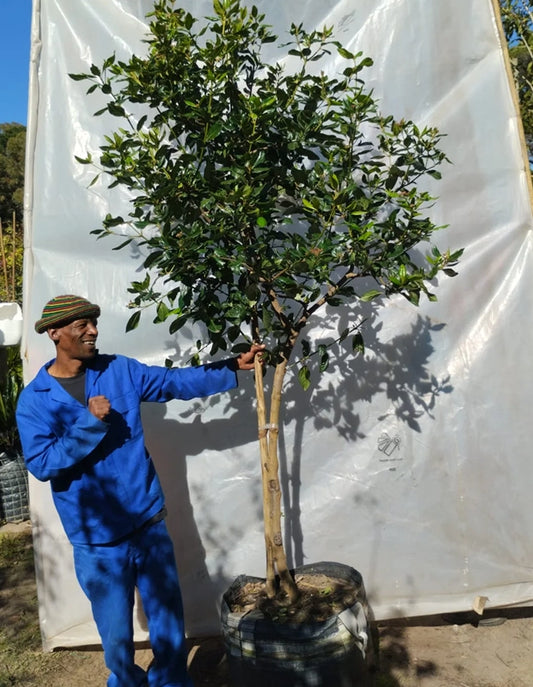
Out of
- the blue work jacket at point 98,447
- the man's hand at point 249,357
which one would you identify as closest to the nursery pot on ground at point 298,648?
the blue work jacket at point 98,447

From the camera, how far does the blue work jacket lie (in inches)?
93.8

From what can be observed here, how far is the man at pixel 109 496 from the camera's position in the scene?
8.23ft

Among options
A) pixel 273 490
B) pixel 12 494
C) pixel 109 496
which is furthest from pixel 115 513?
pixel 12 494

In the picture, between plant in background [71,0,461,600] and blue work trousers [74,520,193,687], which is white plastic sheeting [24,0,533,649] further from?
plant in background [71,0,461,600]

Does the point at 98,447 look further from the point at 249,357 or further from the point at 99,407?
the point at 249,357

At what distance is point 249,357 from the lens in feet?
8.73

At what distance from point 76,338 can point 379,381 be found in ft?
4.87

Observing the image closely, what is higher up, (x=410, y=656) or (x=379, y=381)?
(x=379, y=381)

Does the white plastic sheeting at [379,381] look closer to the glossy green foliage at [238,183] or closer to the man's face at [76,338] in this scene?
the man's face at [76,338]

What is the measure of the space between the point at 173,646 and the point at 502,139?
2686 mm

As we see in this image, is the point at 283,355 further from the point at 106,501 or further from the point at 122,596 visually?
the point at 122,596

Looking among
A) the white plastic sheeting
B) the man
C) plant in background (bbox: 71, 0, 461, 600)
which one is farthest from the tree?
the man

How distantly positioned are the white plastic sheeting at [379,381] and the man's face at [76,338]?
2.42ft

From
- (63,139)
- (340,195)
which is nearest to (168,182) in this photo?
(340,195)
